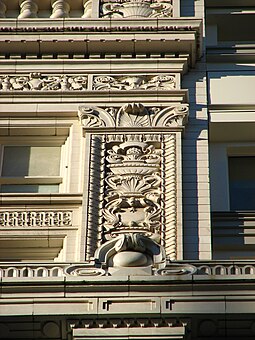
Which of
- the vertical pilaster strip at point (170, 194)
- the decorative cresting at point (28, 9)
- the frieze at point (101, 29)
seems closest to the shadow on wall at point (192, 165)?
the vertical pilaster strip at point (170, 194)

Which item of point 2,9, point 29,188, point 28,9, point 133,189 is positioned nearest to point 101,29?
point 28,9

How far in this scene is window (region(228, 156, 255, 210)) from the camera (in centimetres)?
2350

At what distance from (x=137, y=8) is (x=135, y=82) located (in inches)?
109

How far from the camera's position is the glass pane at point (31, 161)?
23406 millimetres

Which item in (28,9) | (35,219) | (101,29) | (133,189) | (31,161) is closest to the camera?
(133,189)

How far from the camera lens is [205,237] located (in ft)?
68.8

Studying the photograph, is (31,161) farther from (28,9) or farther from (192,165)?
(28,9)

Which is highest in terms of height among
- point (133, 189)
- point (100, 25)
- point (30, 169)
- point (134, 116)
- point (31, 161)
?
point (100, 25)

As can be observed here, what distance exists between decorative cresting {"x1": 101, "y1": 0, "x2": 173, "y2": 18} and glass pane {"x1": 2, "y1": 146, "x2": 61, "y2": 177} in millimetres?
4022

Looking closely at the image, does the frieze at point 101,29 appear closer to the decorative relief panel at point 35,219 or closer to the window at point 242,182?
the window at point 242,182

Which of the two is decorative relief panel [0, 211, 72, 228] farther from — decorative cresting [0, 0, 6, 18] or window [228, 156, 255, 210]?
decorative cresting [0, 0, 6, 18]

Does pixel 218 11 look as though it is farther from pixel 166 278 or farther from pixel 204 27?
pixel 166 278

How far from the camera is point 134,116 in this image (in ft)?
76.5

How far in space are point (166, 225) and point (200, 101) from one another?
396 cm
